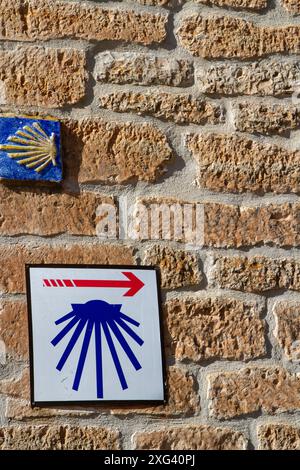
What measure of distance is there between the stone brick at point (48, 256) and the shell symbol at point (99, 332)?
4.1 inches

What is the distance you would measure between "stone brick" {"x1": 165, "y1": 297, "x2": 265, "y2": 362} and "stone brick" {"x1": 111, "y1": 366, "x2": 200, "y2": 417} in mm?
42

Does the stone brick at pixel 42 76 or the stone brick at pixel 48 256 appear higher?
the stone brick at pixel 42 76

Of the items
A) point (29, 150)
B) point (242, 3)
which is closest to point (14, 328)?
point (29, 150)

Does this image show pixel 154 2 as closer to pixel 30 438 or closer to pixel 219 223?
pixel 219 223

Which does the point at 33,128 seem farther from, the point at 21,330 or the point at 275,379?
the point at 275,379

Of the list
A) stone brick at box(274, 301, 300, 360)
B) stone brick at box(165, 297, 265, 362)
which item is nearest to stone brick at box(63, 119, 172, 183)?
stone brick at box(165, 297, 265, 362)

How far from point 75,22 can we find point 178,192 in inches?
18.4

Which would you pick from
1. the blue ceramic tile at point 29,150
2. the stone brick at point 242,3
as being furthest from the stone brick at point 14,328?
the stone brick at point 242,3

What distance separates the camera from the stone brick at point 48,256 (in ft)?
7.72

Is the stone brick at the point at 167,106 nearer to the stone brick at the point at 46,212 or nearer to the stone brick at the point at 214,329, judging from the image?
the stone brick at the point at 46,212

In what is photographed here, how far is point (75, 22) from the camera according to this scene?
252cm

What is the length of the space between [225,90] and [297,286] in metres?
0.50

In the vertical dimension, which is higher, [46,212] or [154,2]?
[154,2]
